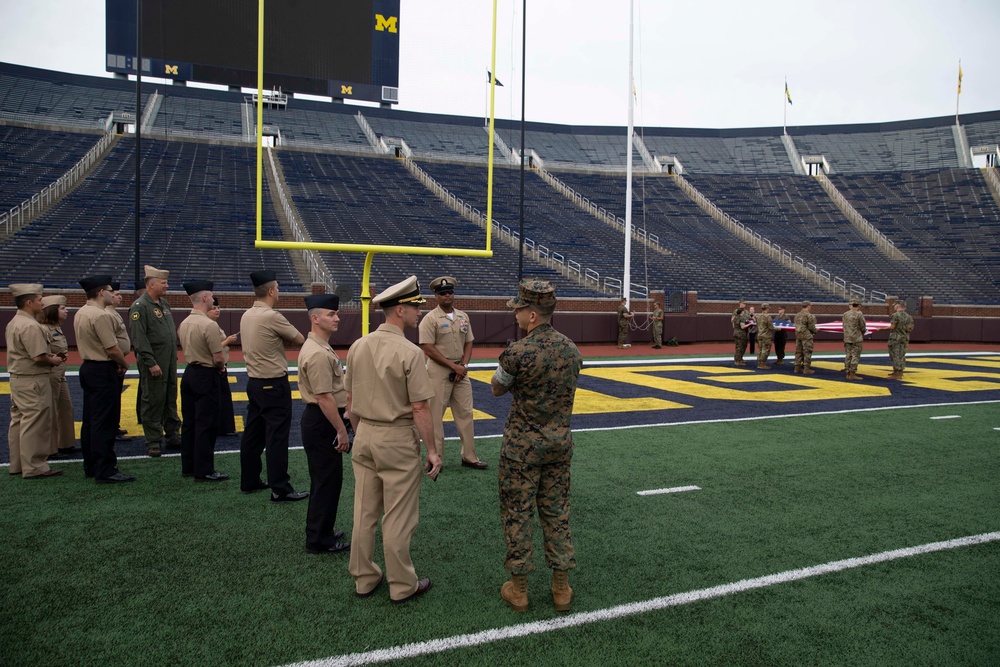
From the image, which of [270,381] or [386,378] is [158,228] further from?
[386,378]

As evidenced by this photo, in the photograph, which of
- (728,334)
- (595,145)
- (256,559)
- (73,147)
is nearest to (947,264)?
(728,334)

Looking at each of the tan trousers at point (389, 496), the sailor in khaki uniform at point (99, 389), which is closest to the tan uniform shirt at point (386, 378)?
the tan trousers at point (389, 496)

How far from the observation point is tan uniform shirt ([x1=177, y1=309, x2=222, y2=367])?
21.1ft

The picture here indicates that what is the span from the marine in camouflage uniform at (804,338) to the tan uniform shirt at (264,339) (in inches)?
491

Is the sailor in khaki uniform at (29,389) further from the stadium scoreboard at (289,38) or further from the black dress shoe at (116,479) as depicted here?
the stadium scoreboard at (289,38)

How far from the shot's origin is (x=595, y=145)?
54562 mm

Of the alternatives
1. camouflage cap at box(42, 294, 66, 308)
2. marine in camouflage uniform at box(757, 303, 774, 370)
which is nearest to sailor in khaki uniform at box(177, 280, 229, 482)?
camouflage cap at box(42, 294, 66, 308)

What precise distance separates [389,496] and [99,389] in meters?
3.75

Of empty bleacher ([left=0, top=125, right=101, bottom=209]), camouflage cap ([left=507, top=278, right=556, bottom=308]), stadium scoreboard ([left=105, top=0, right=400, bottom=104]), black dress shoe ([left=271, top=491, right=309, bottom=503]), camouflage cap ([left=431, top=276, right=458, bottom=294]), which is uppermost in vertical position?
empty bleacher ([left=0, top=125, right=101, bottom=209])

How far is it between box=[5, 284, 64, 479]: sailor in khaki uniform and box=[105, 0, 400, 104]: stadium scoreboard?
113 inches

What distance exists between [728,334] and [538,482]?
71.6ft

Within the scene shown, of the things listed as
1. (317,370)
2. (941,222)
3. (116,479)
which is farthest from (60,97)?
(941,222)

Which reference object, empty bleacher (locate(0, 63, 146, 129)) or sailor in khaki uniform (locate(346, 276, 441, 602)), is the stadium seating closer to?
empty bleacher (locate(0, 63, 146, 129))

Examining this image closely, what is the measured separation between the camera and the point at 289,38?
687 centimetres
